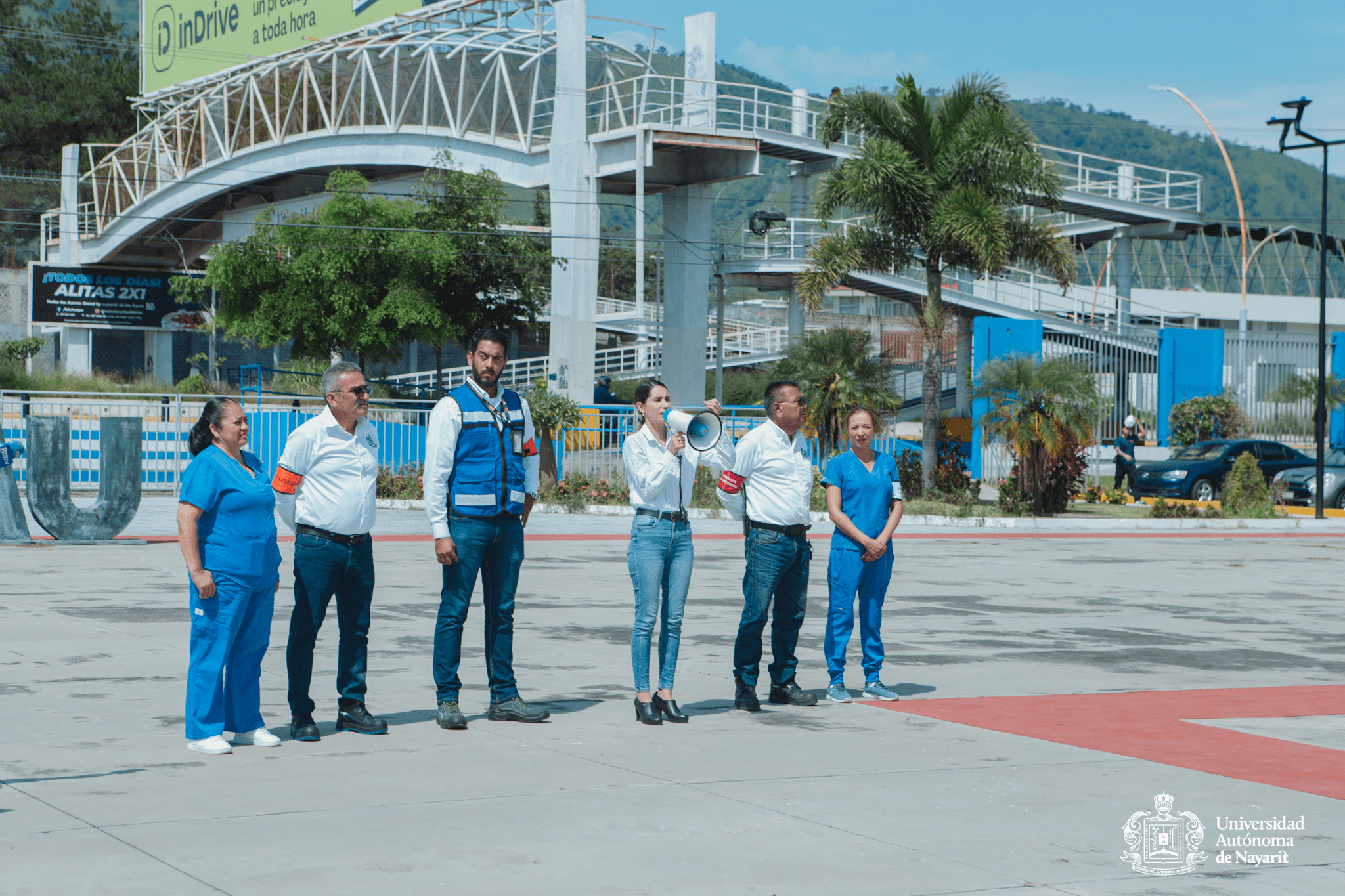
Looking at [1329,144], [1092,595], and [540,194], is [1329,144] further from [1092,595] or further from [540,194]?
[540,194]

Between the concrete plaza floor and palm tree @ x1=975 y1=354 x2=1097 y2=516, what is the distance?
1169 centimetres

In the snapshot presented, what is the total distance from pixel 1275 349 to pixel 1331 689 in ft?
102

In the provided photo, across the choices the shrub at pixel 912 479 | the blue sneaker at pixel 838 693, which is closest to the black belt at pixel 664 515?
the blue sneaker at pixel 838 693

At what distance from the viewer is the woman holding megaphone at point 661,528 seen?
25.5ft

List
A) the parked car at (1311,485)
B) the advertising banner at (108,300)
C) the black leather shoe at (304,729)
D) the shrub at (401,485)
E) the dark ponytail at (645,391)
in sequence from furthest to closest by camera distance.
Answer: the advertising banner at (108,300)
the parked car at (1311,485)
the shrub at (401,485)
the dark ponytail at (645,391)
the black leather shoe at (304,729)

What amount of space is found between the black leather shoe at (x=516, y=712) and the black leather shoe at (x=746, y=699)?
124 cm

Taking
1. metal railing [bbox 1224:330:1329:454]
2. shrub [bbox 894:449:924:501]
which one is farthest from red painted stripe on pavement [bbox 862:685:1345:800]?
metal railing [bbox 1224:330:1329:454]

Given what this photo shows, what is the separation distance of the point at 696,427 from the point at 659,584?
915 mm

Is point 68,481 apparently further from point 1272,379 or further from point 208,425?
point 1272,379

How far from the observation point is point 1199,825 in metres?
5.69

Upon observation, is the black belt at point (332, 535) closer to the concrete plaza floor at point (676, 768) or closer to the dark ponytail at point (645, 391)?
the concrete plaza floor at point (676, 768)

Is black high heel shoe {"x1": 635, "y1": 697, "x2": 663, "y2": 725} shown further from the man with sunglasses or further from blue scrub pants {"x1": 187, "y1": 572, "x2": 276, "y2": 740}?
blue scrub pants {"x1": 187, "y1": 572, "x2": 276, "y2": 740}

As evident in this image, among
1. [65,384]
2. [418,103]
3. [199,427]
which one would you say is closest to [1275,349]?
[418,103]

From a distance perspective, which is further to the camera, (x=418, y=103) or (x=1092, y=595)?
(x=418, y=103)
